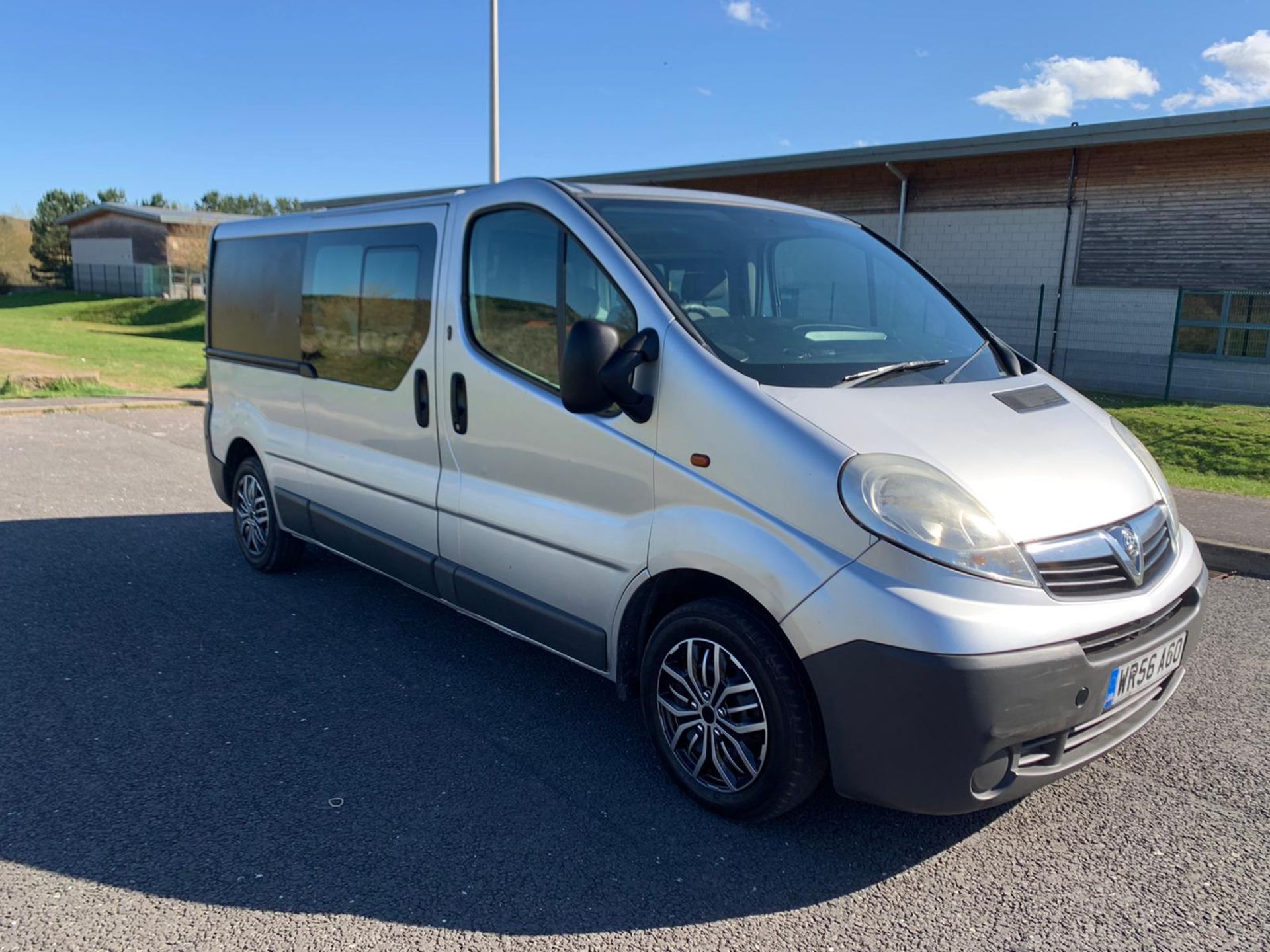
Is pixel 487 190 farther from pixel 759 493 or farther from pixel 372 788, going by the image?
pixel 372 788

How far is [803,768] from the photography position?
2.89m

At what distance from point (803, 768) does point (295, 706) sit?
2.22 meters

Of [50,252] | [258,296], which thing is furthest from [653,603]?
[50,252]

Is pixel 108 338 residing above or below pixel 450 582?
below

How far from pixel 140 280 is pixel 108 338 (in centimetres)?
2641

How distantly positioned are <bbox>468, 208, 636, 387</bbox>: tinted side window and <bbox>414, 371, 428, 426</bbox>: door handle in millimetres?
411

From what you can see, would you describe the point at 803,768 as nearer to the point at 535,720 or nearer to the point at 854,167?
the point at 535,720

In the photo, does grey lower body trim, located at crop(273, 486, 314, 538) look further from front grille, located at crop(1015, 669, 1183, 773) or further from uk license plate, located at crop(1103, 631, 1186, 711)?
uk license plate, located at crop(1103, 631, 1186, 711)

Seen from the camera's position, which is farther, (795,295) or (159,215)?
(159,215)

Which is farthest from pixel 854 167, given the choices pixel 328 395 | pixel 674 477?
pixel 674 477

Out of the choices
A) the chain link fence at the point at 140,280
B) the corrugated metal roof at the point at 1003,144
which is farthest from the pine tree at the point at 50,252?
the corrugated metal roof at the point at 1003,144

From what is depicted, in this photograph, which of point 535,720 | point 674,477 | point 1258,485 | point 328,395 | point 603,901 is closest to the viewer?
point 603,901

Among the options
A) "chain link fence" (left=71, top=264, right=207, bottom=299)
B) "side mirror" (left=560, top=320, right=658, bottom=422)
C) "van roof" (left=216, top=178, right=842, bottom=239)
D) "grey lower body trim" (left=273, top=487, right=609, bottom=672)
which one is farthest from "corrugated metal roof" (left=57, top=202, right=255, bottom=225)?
"side mirror" (left=560, top=320, right=658, bottom=422)

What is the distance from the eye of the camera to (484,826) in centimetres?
309
